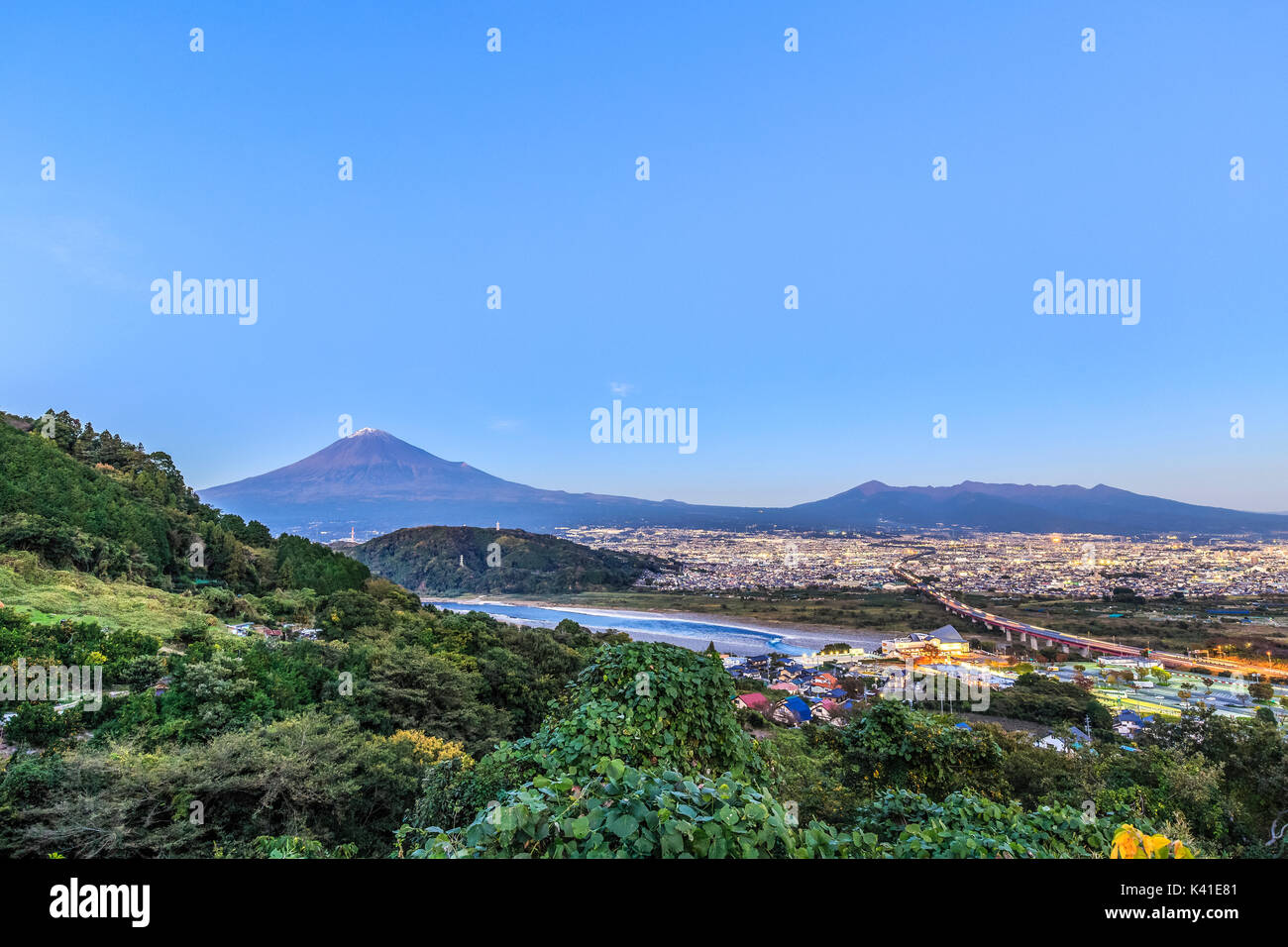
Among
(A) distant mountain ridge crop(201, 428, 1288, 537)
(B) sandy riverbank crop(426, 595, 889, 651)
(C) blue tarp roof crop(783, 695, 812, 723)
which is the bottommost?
(B) sandy riverbank crop(426, 595, 889, 651)

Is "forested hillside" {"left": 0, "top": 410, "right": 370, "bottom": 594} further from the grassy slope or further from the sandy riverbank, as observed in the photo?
the sandy riverbank

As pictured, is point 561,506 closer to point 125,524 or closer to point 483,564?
point 483,564

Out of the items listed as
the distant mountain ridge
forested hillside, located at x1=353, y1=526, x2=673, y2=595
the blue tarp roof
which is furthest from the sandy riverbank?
the distant mountain ridge

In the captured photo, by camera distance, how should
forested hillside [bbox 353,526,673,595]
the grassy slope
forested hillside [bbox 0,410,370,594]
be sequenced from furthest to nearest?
1. forested hillside [bbox 353,526,673,595]
2. forested hillside [bbox 0,410,370,594]
3. the grassy slope

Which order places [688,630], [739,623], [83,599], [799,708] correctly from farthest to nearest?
[739,623]
[688,630]
[799,708]
[83,599]

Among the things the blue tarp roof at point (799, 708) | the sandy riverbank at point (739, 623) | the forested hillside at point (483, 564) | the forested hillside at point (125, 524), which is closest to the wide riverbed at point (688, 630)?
the sandy riverbank at point (739, 623)

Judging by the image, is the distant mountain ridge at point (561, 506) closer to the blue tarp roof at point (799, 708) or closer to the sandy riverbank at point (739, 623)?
the sandy riverbank at point (739, 623)

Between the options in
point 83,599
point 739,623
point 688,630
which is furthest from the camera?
point 739,623

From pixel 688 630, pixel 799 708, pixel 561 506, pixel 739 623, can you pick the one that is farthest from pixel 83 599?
pixel 561 506
